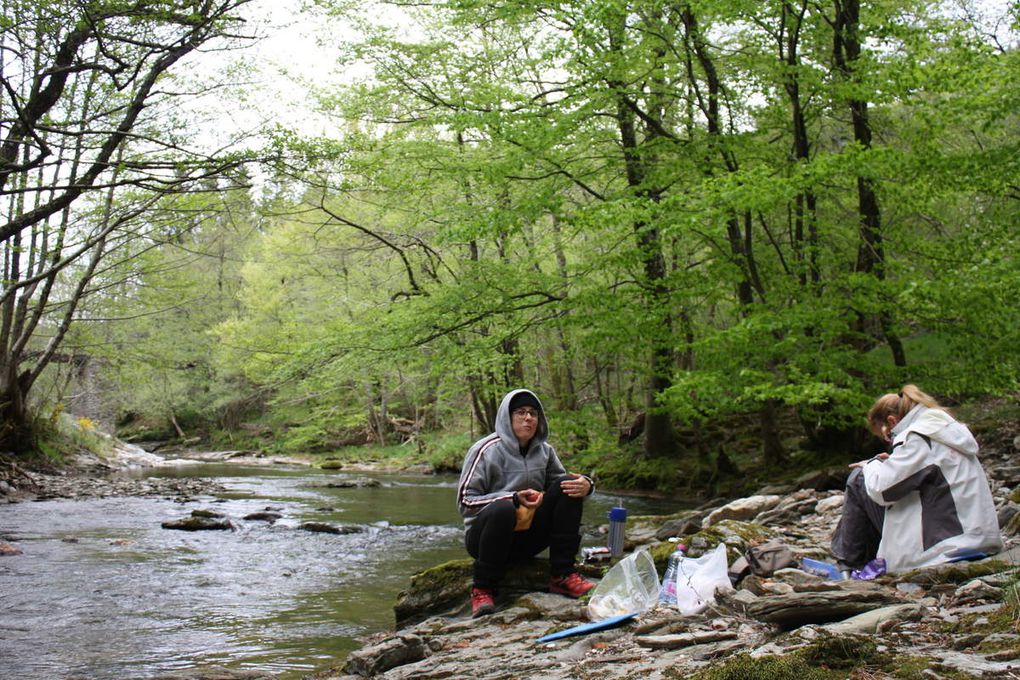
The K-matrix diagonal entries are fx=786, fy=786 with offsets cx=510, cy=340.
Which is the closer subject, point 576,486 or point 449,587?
point 576,486

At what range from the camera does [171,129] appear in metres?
10.4

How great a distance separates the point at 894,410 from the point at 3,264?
1580 cm

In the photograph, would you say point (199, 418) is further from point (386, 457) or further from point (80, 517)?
point (80, 517)

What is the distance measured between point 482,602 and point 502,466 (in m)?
0.83

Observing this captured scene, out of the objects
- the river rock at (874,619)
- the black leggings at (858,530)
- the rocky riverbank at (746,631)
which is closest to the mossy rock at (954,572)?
the rocky riverbank at (746,631)

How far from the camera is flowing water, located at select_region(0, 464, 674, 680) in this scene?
16.5 feet

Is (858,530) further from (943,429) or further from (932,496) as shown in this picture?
(943,429)

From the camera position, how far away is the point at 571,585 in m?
4.77

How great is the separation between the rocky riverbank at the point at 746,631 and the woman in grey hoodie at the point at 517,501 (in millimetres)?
207

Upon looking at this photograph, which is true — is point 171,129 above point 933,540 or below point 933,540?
above

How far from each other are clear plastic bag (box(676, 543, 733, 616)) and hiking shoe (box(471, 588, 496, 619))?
129 cm

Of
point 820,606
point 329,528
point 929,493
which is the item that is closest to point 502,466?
point 820,606

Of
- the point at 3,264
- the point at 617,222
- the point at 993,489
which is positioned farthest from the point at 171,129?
the point at 993,489

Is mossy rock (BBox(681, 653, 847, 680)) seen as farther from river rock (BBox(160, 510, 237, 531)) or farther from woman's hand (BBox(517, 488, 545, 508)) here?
river rock (BBox(160, 510, 237, 531))
